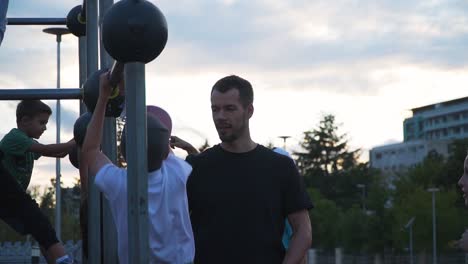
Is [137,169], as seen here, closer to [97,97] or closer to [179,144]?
[97,97]

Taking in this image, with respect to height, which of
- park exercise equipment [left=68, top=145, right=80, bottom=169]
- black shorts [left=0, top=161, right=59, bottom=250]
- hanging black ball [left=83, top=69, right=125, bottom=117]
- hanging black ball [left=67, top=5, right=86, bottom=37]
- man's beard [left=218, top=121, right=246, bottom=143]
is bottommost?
black shorts [left=0, top=161, right=59, bottom=250]

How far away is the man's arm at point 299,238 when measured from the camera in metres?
4.89

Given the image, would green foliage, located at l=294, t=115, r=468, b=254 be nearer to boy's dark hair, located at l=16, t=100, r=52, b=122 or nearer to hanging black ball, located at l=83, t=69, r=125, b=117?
boy's dark hair, located at l=16, t=100, r=52, b=122

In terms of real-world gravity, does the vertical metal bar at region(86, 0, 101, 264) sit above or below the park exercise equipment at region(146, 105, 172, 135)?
below

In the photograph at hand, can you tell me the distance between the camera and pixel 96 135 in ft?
11.9

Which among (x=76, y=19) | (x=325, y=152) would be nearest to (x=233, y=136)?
(x=76, y=19)

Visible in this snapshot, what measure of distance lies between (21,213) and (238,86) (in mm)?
1193

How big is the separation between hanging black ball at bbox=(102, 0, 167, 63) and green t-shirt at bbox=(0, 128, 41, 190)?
335 cm

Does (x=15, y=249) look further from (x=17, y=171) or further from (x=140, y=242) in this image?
(x=140, y=242)

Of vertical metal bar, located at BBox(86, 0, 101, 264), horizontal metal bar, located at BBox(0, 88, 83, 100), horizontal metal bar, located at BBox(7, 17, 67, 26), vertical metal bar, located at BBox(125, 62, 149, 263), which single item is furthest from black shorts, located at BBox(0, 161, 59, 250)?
vertical metal bar, located at BBox(125, 62, 149, 263)

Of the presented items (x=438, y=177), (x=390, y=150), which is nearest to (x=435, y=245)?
(x=438, y=177)

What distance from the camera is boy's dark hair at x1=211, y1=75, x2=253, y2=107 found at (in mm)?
4898

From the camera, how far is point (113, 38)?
2697 mm

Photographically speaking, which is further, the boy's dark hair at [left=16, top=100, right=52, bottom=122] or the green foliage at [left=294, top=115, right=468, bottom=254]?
the green foliage at [left=294, top=115, right=468, bottom=254]
